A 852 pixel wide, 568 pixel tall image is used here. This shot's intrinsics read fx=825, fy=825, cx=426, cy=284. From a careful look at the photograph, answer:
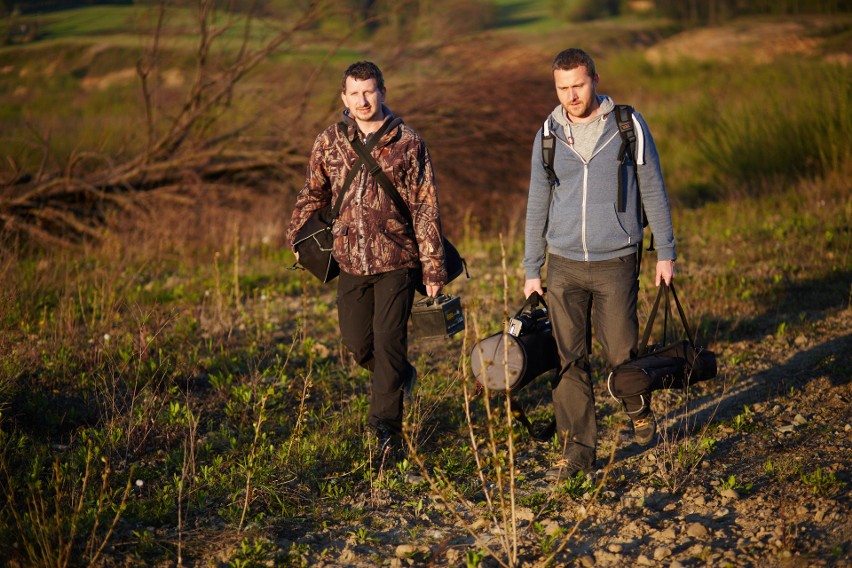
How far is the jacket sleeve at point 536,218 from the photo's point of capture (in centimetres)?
404

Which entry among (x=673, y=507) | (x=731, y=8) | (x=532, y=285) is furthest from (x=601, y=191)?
(x=731, y=8)

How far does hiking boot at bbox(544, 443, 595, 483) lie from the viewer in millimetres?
4070

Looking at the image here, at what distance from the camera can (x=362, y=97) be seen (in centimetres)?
409

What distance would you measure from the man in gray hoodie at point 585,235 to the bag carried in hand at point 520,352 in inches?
2.9

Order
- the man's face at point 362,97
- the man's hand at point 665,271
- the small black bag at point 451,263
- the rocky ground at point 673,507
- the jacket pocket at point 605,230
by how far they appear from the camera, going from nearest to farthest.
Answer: the rocky ground at point 673,507, the jacket pocket at point 605,230, the man's hand at point 665,271, the man's face at point 362,97, the small black bag at point 451,263

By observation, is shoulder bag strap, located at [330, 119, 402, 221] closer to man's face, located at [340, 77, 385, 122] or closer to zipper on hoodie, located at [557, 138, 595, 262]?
man's face, located at [340, 77, 385, 122]

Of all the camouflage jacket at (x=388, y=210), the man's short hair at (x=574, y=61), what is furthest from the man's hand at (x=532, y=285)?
the man's short hair at (x=574, y=61)

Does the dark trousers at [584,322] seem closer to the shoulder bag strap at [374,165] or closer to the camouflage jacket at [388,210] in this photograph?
the camouflage jacket at [388,210]

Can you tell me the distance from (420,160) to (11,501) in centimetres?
245

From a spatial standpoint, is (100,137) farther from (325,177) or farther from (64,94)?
(325,177)

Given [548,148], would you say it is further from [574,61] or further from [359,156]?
[359,156]

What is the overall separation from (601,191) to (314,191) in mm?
1517

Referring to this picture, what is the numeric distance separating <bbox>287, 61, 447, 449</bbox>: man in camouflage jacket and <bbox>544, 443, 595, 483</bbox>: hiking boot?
0.87 meters

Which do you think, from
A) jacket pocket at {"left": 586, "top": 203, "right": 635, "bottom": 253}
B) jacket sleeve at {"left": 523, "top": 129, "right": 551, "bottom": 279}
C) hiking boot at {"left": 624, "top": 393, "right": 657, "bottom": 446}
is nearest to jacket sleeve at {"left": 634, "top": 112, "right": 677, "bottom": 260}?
jacket pocket at {"left": 586, "top": 203, "right": 635, "bottom": 253}
